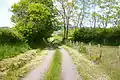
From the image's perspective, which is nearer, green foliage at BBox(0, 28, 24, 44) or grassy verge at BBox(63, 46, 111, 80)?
grassy verge at BBox(63, 46, 111, 80)

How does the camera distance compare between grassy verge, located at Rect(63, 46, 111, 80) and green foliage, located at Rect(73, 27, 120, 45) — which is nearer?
grassy verge, located at Rect(63, 46, 111, 80)

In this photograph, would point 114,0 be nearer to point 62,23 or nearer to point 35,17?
point 62,23

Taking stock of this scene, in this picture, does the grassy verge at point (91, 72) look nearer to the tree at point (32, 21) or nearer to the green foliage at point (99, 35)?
the tree at point (32, 21)

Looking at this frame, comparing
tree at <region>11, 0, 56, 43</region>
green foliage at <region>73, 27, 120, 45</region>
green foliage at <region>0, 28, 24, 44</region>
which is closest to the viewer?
green foliage at <region>0, 28, 24, 44</region>

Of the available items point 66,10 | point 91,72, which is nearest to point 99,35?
point 66,10

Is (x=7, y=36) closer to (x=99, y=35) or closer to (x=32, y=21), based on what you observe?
(x=32, y=21)

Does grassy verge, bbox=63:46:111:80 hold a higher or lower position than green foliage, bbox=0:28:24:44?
lower

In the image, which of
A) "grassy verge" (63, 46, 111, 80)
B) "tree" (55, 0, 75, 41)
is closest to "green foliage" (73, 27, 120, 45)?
"tree" (55, 0, 75, 41)

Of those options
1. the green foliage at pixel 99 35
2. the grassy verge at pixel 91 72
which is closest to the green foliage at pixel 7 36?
the grassy verge at pixel 91 72

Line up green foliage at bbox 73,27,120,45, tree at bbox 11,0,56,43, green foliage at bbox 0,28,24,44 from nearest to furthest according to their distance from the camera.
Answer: green foliage at bbox 0,28,24,44 → tree at bbox 11,0,56,43 → green foliage at bbox 73,27,120,45

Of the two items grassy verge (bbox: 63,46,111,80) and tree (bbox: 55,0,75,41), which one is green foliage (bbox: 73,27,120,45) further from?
grassy verge (bbox: 63,46,111,80)

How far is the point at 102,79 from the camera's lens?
13906mm

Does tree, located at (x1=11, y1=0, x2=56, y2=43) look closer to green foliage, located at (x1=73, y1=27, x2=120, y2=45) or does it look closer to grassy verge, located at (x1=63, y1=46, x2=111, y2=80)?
green foliage, located at (x1=73, y1=27, x2=120, y2=45)

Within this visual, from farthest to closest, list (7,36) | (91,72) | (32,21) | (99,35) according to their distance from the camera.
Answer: (99,35), (32,21), (7,36), (91,72)
